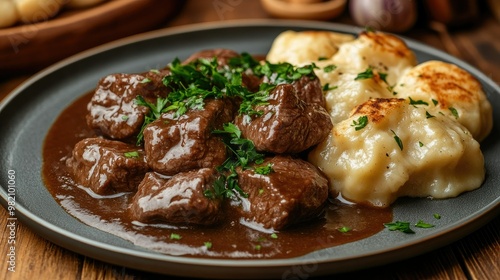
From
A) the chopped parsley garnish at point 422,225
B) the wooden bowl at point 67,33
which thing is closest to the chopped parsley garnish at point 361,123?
the chopped parsley garnish at point 422,225

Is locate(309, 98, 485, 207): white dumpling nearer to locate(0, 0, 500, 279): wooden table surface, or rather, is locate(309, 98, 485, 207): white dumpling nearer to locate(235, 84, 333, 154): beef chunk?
locate(235, 84, 333, 154): beef chunk

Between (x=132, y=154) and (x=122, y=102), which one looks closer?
(x=132, y=154)

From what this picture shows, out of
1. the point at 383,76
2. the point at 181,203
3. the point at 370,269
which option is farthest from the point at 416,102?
the point at 181,203

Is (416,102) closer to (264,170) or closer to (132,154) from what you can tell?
(264,170)

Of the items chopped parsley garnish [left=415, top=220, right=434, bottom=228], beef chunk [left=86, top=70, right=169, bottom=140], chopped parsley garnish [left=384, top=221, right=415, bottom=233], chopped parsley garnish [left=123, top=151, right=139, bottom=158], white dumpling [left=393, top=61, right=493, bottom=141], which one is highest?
beef chunk [left=86, top=70, right=169, bottom=140]

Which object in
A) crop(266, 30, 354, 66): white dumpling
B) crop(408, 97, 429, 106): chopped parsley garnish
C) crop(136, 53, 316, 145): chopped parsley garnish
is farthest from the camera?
crop(266, 30, 354, 66): white dumpling

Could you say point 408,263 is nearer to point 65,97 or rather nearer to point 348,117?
point 348,117

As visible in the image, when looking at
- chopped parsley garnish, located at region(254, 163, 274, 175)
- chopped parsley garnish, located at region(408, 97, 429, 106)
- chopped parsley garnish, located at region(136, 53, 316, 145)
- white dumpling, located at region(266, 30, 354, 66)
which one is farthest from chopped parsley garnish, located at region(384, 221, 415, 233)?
white dumpling, located at region(266, 30, 354, 66)
